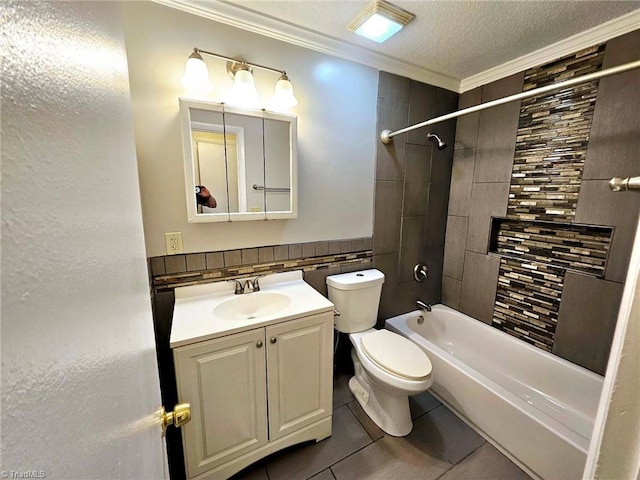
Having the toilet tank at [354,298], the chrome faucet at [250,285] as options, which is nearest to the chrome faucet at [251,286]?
the chrome faucet at [250,285]

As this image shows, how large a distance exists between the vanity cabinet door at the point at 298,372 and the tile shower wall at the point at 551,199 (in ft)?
4.72

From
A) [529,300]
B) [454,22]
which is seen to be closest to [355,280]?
[529,300]

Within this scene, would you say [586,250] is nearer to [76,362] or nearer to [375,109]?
[375,109]

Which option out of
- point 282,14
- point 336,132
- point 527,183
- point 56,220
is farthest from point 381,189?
point 56,220

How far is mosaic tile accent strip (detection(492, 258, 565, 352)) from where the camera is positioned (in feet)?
5.52

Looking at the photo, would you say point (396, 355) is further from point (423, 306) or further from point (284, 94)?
point (284, 94)

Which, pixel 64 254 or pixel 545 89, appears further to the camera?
pixel 545 89

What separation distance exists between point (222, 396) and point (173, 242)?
790mm

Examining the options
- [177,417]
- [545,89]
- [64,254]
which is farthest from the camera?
[545,89]

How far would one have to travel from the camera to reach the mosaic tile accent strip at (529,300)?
1.68 m

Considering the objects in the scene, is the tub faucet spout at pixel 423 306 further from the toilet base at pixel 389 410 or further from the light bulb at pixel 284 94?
the light bulb at pixel 284 94

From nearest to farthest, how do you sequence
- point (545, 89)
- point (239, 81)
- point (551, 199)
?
point (545, 89)
point (239, 81)
point (551, 199)

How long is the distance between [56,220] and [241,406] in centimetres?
127

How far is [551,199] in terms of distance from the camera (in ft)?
5.40
